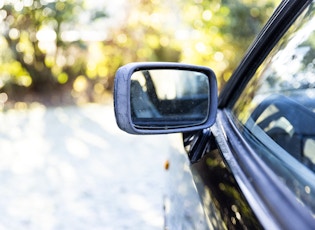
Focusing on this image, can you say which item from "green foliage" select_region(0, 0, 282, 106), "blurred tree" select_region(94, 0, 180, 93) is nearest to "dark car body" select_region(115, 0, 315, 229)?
"green foliage" select_region(0, 0, 282, 106)

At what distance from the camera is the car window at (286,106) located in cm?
113

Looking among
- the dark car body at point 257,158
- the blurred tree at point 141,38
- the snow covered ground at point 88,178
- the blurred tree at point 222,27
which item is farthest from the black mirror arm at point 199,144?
the blurred tree at point 141,38

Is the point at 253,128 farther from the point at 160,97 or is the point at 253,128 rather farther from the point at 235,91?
the point at 160,97

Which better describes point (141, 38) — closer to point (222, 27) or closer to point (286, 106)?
point (222, 27)

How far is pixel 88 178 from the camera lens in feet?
13.7

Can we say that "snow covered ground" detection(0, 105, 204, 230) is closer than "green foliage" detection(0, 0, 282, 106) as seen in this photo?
Yes

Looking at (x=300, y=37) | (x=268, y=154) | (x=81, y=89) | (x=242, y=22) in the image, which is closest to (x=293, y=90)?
(x=300, y=37)

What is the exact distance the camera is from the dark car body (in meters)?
0.91

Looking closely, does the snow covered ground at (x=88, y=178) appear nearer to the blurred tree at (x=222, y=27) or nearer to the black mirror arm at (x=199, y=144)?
the black mirror arm at (x=199, y=144)

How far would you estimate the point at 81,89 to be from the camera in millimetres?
7801

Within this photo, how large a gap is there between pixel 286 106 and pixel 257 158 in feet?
1.34

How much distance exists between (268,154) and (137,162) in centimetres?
A: 359

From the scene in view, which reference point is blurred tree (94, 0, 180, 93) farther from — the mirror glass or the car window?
the car window

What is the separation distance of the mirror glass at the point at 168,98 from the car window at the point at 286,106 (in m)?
0.15
